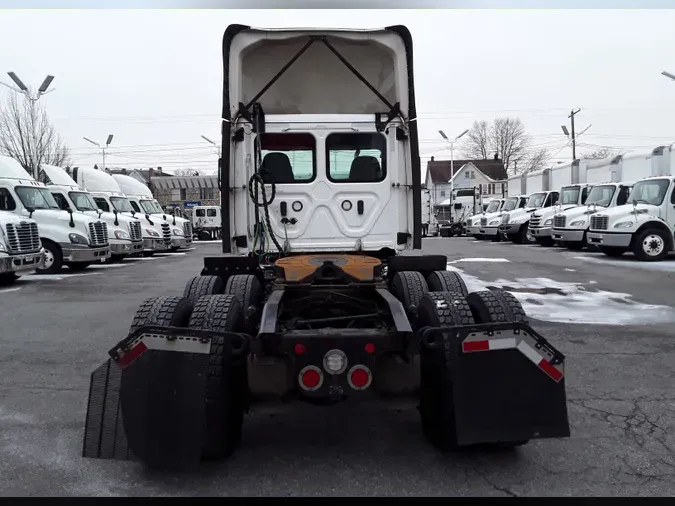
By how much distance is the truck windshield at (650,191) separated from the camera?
58.2ft

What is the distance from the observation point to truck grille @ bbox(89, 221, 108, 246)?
17.2m

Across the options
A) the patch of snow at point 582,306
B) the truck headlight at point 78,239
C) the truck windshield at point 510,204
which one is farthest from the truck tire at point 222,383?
the truck windshield at point 510,204

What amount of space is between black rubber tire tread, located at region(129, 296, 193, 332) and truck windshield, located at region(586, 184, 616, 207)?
770 inches

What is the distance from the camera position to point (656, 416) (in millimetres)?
4656

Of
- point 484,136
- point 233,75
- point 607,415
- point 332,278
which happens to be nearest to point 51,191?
point 233,75

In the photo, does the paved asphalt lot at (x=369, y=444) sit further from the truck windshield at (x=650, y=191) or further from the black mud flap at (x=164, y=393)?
the truck windshield at (x=650, y=191)

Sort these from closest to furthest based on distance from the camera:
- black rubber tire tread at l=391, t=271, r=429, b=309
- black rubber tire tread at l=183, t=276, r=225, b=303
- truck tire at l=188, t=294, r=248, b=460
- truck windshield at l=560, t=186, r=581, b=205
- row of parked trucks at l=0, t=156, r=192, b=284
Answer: truck tire at l=188, t=294, r=248, b=460 → black rubber tire tread at l=391, t=271, r=429, b=309 → black rubber tire tread at l=183, t=276, r=225, b=303 → row of parked trucks at l=0, t=156, r=192, b=284 → truck windshield at l=560, t=186, r=581, b=205

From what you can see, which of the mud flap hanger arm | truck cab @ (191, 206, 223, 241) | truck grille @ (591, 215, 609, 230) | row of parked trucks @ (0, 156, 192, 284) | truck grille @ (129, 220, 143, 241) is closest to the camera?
the mud flap hanger arm

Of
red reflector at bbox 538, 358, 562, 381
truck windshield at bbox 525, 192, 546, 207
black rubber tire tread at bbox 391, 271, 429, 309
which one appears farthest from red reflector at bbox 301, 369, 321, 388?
truck windshield at bbox 525, 192, 546, 207

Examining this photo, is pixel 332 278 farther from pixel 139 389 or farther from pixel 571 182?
pixel 571 182

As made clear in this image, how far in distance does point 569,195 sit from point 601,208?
388 centimetres

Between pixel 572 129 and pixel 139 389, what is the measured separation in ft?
200

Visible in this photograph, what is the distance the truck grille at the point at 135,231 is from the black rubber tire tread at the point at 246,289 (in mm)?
16976

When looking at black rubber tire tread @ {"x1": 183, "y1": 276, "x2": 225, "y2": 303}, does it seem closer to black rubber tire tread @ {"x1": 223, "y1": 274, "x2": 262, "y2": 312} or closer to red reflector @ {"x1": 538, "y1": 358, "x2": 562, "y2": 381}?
black rubber tire tread @ {"x1": 223, "y1": 274, "x2": 262, "y2": 312}
